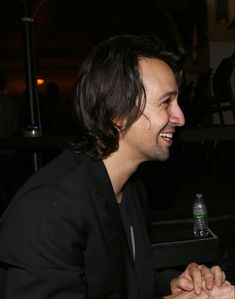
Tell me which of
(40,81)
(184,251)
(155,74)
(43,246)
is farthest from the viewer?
(40,81)

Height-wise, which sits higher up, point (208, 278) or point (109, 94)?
point (109, 94)

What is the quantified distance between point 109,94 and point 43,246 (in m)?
0.54

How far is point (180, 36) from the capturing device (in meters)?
11.0

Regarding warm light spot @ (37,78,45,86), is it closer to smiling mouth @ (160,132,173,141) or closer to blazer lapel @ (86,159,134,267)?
smiling mouth @ (160,132,173,141)

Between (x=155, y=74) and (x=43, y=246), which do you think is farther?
(x=155, y=74)

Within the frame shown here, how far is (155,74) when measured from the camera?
4.01ft

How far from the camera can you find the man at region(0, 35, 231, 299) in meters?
0.86

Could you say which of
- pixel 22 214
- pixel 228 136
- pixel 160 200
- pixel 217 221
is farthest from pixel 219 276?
pixel 160 200

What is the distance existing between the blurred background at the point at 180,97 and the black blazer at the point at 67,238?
2.18 feet

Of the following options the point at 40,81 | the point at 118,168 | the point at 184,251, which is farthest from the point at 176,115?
the point at 40,81

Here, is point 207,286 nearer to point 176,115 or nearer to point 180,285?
point 180,285

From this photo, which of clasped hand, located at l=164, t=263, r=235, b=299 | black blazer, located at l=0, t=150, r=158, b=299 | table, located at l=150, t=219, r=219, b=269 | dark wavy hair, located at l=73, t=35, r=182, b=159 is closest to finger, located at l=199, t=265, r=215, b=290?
clasped hand, located at l=164, t=263, r=235, b=299

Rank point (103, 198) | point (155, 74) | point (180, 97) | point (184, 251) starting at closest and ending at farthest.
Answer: point (103, 198) < point (155, 74) < point (180, 97) < point (184, 251)

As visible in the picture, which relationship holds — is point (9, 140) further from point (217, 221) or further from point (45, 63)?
point (45, 63)
